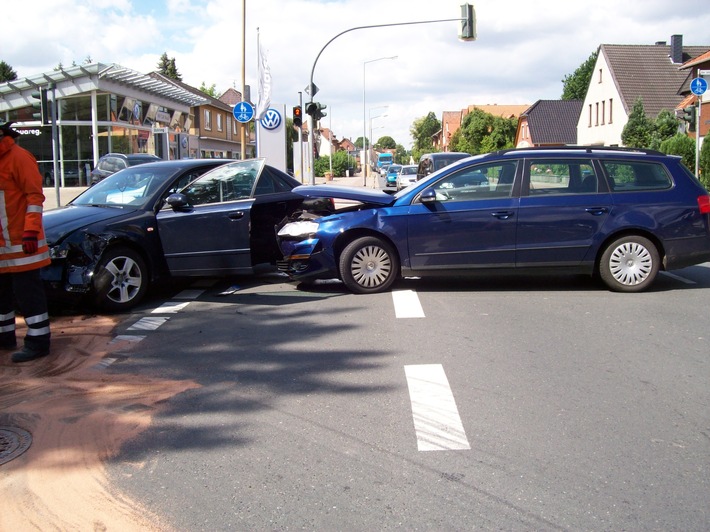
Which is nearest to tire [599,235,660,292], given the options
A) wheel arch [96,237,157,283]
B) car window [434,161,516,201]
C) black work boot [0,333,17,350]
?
car window [434,161,516,201]

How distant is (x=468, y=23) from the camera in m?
22.2

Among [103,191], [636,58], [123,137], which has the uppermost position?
[636,58]

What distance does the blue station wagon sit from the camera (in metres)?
8.59

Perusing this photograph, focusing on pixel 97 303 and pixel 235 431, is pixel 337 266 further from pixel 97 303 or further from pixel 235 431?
pixel 235 431

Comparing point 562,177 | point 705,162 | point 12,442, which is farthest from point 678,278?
point 705,162

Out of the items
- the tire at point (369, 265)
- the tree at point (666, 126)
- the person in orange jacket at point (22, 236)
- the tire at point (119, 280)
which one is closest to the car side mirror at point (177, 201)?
the tire at point (119, 280)

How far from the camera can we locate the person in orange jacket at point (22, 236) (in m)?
5.97

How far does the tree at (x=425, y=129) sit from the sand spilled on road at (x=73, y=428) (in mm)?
160268

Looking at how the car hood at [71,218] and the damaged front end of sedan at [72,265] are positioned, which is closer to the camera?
the damaged front end of sedan at [72,265]

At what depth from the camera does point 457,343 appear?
253 inches

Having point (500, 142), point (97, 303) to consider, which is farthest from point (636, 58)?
point (97, 303)

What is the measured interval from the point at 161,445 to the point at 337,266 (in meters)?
4.80

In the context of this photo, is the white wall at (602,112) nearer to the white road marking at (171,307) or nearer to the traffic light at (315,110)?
the traffic light at (315,110)

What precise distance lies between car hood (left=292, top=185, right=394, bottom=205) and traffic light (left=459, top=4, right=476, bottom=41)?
14.8 m
